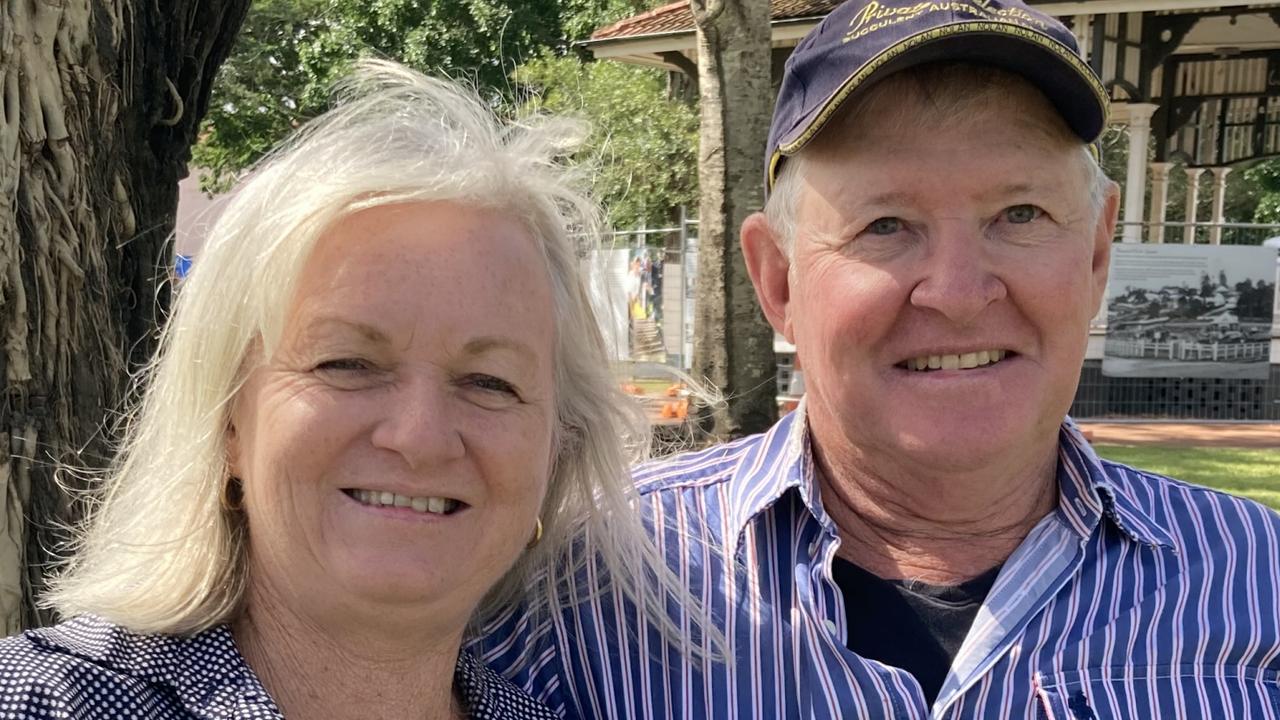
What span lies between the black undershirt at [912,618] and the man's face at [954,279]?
0.21 m

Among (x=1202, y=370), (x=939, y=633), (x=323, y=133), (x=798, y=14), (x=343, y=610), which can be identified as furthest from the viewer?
(x=798, y=14)

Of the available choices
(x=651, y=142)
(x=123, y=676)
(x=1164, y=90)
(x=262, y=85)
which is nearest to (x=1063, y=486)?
(x=123, y=676)

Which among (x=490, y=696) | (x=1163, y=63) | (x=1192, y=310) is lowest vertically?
(x=1192, y=310)

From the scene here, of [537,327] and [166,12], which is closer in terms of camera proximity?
[537,327]

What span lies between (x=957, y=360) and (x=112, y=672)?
4.42 ft

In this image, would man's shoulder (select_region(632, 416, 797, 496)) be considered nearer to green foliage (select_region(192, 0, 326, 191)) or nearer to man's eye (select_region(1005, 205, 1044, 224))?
man's eye (select_region(1005, 205, 1044, 224))

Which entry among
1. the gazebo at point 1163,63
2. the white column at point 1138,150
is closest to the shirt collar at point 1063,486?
the gazebo at point 1163,63

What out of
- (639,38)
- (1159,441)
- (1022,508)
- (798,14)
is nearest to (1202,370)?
(1159,441)

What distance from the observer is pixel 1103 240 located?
2.26 m

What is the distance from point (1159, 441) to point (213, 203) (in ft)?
37.5

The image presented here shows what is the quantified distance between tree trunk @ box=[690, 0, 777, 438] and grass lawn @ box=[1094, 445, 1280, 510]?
14.4 ft

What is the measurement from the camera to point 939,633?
2.01 metres

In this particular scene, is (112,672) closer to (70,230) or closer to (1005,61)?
(70,230)

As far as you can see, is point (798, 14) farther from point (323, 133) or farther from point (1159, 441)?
point (323, 133)
